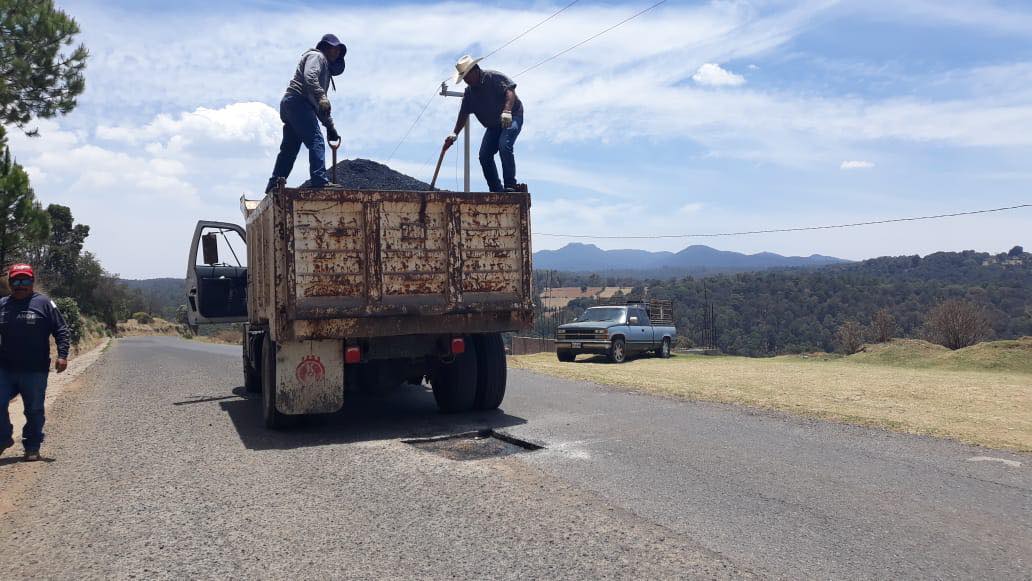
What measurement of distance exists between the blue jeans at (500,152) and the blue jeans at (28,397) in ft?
17.1

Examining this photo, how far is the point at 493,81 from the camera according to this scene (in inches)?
376

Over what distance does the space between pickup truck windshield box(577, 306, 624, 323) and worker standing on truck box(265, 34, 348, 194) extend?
14.0 meters

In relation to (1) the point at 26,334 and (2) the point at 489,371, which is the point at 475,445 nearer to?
(2) the point at 489,371

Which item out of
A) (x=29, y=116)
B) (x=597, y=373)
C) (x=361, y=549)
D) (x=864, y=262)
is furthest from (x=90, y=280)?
(x=864, y=262)

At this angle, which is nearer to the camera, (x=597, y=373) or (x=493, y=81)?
(x=493, y=81)

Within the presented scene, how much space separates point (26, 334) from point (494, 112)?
18.7ft

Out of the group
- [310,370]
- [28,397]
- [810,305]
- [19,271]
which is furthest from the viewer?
[810,305]

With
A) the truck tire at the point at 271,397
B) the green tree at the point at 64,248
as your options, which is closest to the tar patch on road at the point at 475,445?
the truck tire at the point at 271,397

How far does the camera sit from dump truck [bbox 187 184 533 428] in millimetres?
7508

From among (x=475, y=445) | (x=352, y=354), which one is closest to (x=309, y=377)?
(x=352, y=354)

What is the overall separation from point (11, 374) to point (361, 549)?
14.7 feet

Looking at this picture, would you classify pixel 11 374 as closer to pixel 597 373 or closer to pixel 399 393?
pixel 399 393

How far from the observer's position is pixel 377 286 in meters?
7.78

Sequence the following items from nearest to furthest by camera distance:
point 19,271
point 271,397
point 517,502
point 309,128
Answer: point 517,502 < point 19,271 < point 271,397 < point 309,128
